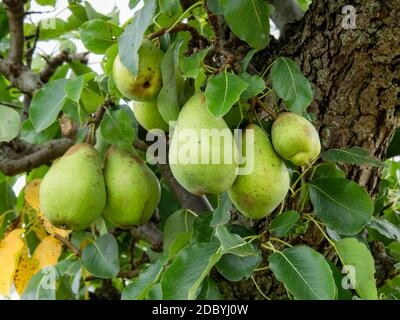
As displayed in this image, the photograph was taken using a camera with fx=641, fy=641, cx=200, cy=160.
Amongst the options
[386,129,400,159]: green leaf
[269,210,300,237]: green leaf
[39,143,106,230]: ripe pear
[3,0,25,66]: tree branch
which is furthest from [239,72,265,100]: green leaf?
[3,0,25,66]: tree branch

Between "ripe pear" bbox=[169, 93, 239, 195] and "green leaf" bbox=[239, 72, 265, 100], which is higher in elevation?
"green leaf" bbox=[239, 72, 265, 100]

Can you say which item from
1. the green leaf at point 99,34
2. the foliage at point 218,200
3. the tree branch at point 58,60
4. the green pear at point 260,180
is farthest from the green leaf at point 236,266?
the tree branch at point 58,60

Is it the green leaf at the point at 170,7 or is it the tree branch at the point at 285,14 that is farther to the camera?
the tree branch at the point at 285,14

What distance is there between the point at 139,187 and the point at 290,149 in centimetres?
32

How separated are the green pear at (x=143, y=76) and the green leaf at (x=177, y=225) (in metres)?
0.42

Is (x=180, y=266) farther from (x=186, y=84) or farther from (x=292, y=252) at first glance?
(x=186, y=84)

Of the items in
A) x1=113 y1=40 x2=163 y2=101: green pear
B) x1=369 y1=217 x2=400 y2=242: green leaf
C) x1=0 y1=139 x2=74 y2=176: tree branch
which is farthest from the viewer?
x1=0 y1=139 x2=74 y2=176: tree branch

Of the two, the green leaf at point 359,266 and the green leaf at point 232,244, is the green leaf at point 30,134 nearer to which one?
the green leaf at point 232,244

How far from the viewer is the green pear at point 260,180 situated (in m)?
0.99

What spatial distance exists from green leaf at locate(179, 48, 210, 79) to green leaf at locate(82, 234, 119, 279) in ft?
1.58

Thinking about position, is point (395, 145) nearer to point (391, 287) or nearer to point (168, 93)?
point (391, 287)

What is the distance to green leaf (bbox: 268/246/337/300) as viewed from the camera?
→ 36.8 inches

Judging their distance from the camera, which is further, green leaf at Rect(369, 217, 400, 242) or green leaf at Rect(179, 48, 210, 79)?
green leaf at Rect(369, 217, 400, 242)

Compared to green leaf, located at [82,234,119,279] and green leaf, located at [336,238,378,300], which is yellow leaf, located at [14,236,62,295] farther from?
green leaf, located at [336,238,378,300]
